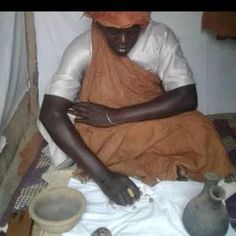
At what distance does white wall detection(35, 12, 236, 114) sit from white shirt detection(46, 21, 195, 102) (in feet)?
1.96

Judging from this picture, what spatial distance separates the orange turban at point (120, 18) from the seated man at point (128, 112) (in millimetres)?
25

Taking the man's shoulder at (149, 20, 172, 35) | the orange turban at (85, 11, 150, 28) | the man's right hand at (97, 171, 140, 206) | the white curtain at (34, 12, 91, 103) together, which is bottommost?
the man's right hand at (97, 171, 140, 206)

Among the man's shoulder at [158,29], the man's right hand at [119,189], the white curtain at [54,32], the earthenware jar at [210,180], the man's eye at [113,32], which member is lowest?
the man's right hand at [119,189]

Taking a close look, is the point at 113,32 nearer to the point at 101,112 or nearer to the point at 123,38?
the point at 123,38

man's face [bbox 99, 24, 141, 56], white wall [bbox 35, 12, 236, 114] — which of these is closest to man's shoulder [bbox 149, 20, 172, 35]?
man's face [bbox 99, 24, 141, 56]

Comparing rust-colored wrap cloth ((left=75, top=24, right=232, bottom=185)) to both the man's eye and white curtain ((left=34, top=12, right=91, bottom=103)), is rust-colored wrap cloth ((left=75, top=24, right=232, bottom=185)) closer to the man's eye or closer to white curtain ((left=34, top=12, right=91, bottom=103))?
the man's eye

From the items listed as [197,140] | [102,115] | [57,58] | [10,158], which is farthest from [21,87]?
[197,140]

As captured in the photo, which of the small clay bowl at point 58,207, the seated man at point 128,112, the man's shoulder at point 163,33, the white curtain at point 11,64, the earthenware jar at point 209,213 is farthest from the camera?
the white curtain at point 11,64

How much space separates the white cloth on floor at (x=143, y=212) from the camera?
4.57ft

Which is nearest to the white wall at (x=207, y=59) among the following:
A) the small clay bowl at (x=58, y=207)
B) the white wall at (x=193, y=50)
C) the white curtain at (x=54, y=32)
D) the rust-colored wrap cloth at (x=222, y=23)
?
the white wall at (x=193, y=50)

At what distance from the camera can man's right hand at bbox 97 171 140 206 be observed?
1.47m

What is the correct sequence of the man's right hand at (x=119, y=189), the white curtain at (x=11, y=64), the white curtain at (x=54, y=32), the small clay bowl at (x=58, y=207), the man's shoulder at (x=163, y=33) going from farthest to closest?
1. the white curtain at (x=54, y=32)
2. the white curtain at (x=11, y=64)
3. the man's shoulder at (x=163, y=33)
4. the man's right hand at (x=119, y=189)
5. the small clay bowl at (x=58, y=207)

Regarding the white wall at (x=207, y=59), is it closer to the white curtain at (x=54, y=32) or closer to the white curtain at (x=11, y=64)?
the white curtain at (x=54, y=32)
